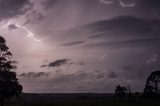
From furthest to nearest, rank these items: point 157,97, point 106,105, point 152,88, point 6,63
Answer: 1. point 152,88
2. point 157,97
3. point 106,105
4. point 6,63

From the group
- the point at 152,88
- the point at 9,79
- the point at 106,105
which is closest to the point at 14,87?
the point at 9,79

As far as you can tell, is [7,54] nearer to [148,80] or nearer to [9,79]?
[9,79]

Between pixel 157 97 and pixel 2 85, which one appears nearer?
pixel 2 85

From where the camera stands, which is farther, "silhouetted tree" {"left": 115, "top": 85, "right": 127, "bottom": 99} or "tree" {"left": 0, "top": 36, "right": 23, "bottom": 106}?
"silhouetted tree" {"left": 115, "top": 85, "right": 127, "bottom": 99}

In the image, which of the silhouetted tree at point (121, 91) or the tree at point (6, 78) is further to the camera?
the silhouetted tree at point (121, 91)

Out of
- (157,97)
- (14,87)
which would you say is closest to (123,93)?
(157,97)

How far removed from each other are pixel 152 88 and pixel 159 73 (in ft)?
17.5

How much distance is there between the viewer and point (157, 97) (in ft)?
352

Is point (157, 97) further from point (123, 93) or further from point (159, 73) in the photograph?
point (123, 93)

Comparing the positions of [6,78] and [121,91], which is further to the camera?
[121,91]

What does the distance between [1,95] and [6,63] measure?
625 cm

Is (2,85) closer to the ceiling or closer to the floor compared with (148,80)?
closer to the floor

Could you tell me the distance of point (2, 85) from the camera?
6150 centimetres

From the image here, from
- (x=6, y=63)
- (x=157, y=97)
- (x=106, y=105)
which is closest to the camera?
(x=6, y=63)
